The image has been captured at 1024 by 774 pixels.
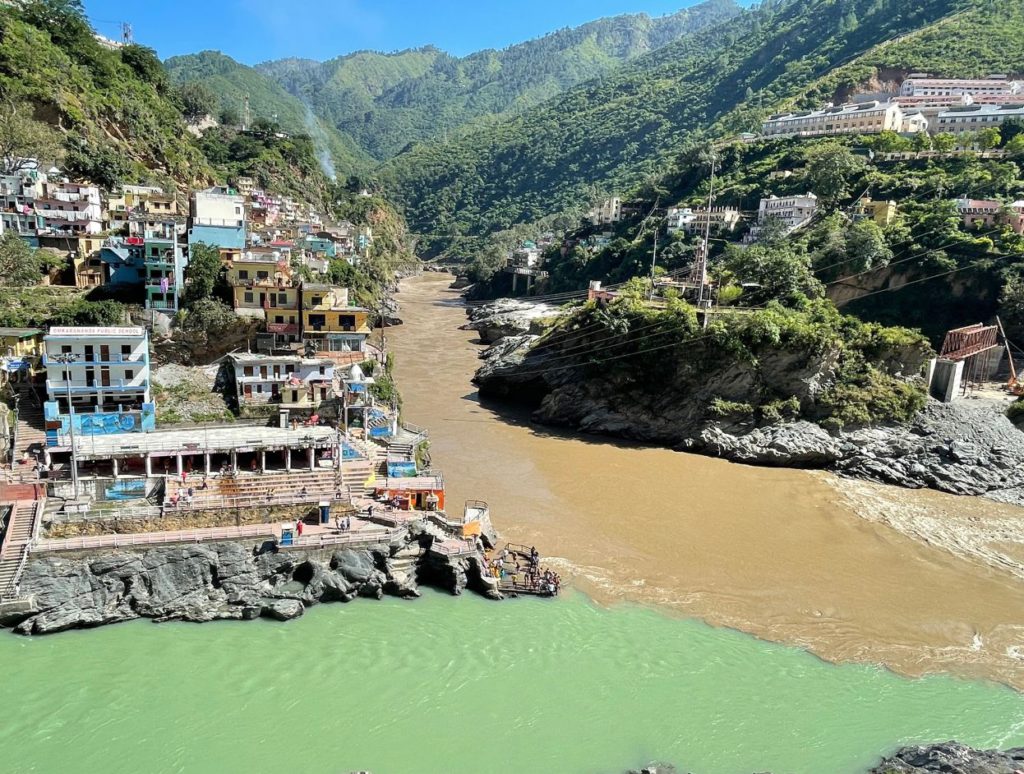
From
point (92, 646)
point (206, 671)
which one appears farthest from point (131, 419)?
point (206, 671)

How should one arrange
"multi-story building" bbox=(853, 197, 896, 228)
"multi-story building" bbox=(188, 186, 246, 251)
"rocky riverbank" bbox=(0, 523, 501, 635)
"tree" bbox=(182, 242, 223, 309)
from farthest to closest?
"multi-story building" bbox=(853, 197, 896, 228) < "multi-story building" bbox=(188, 186, 246, 251) < "tree" bbox=(182, 242, 223, 309) < "rocky riverbank" bbox=(0, 523, 501, 635)

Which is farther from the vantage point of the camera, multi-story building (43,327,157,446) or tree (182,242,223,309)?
tree (182,242,223,309)

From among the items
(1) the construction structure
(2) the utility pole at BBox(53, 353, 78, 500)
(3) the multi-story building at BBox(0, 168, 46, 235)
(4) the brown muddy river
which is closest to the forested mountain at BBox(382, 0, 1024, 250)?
(1) the construction structure

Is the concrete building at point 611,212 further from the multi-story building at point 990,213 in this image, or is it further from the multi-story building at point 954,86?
the multi-story building at point 990,213

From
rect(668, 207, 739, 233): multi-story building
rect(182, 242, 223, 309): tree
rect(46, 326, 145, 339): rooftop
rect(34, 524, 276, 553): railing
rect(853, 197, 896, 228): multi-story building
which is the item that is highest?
rect(668, 207, 739, 233): multi-story building

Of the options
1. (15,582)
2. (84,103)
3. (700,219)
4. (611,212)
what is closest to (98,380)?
(15,582)

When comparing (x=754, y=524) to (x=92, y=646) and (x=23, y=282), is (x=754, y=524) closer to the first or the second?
(x=92, y=646)

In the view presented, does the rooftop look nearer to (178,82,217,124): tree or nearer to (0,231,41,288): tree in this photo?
(0,231,41,288): tree

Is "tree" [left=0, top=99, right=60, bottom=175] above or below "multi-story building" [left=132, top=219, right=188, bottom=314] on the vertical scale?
above
